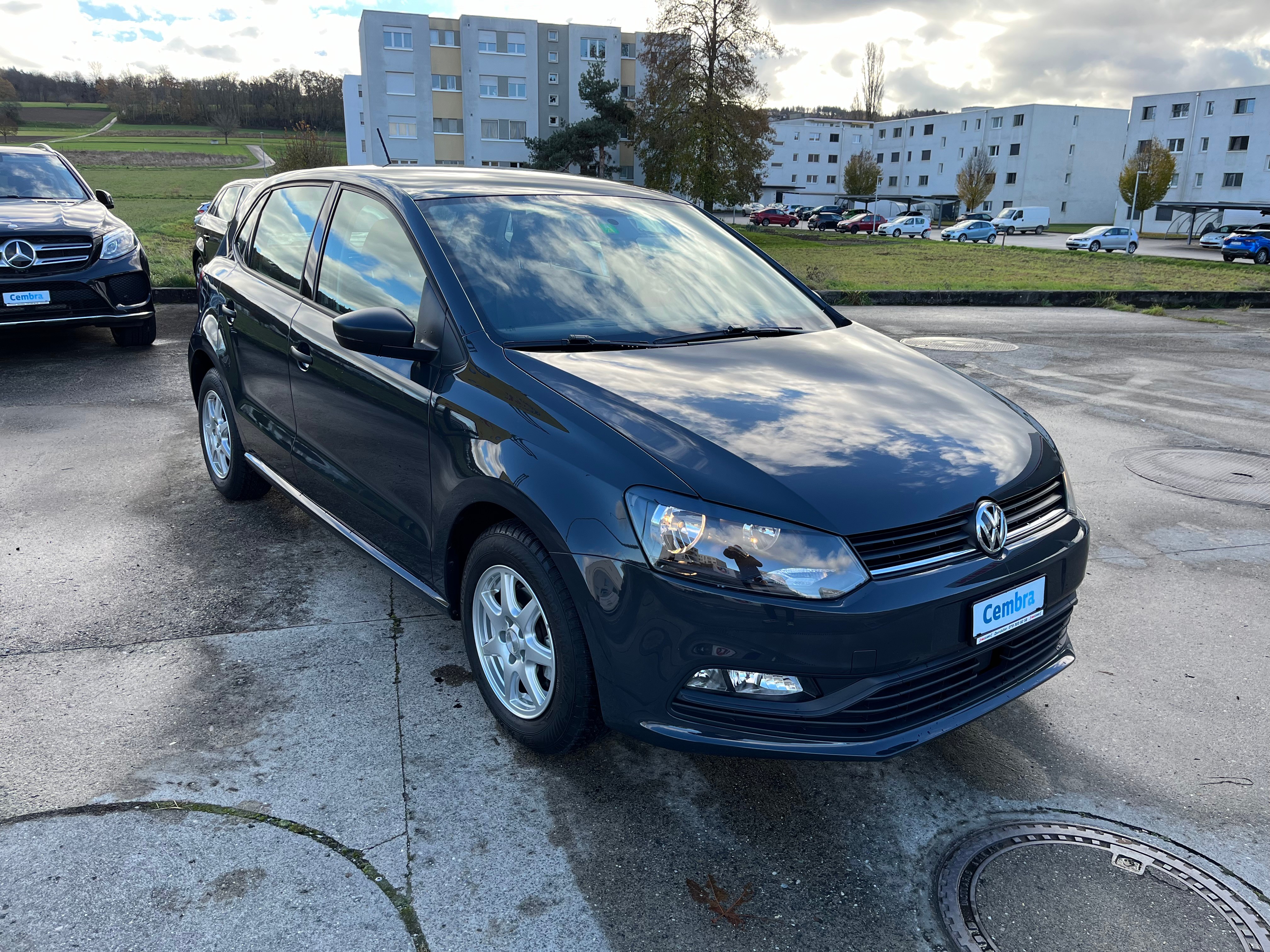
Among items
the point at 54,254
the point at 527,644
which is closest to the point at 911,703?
the point at 527,644

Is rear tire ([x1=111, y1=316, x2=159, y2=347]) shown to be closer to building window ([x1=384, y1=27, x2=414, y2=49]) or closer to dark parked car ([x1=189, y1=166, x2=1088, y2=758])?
dark parked car ([x1=189, y1=166, x2=1088, y2=758])

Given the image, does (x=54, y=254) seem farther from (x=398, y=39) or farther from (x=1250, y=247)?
(x=398, y=39)

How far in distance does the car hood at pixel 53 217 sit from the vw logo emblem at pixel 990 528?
27.8ft

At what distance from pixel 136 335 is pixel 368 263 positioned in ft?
23.6

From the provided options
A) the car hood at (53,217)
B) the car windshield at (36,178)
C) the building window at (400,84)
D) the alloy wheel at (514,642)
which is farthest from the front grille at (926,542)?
the building window at (400,84)

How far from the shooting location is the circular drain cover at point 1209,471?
221 inches

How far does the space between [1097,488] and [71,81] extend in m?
148

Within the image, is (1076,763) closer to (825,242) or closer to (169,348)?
(169,348)

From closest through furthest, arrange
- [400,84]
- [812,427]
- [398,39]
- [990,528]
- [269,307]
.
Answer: [990,528], [812,427], [269,307], [398,39], [400,84]

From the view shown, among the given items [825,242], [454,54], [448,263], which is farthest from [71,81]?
[448,263]

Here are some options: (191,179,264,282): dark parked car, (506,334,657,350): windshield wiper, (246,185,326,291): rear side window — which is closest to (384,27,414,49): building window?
(191,179,264,282): dark parked car

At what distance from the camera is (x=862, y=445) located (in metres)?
2.66

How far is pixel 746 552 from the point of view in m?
2.31

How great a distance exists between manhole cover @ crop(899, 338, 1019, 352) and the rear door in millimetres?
7661
